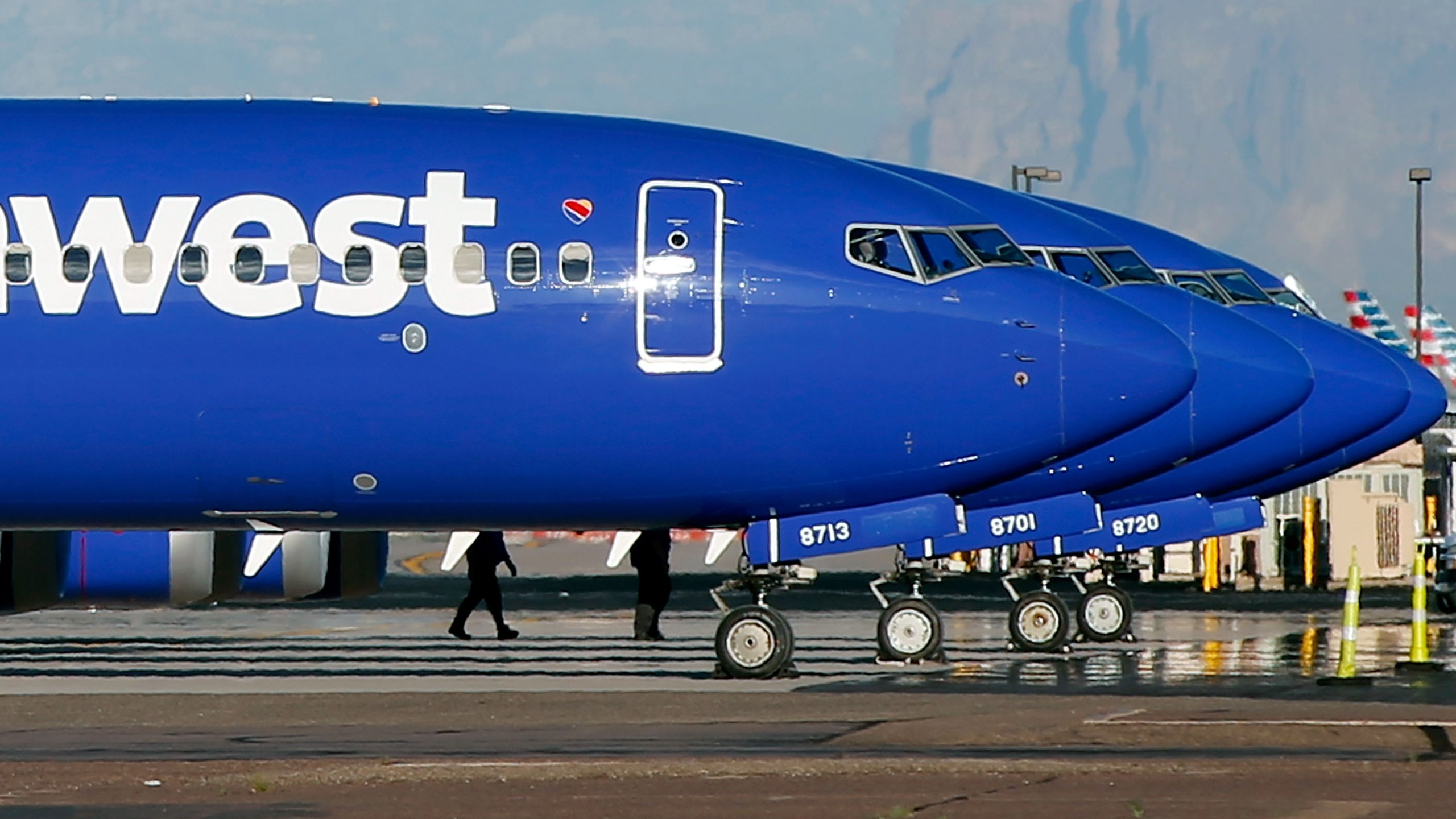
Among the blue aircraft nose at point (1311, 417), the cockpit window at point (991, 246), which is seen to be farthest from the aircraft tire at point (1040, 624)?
the cockpit window at point (991, 246)

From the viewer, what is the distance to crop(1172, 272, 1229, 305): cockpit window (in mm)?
36250

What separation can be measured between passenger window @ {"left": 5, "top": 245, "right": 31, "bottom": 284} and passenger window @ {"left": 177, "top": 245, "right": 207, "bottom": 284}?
1.42 meters

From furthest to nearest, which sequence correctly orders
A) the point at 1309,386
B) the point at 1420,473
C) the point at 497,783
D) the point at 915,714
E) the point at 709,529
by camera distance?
the point at 1420,473 → the point at 1309,386 → the point at 709,529 → the point at 915,714 → the point at 497,783

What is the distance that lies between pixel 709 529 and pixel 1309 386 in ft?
26.8

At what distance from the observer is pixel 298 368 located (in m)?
24.8

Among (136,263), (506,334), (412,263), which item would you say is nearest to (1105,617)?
(506,334)

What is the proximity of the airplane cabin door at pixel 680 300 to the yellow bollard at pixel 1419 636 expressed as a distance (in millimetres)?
7481

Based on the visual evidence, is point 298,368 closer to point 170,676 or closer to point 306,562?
point 170,676

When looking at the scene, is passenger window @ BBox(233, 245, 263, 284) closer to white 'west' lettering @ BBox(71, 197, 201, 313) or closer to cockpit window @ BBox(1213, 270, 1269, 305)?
white 'west' lettering @ BBox(71, 197, 201, 313)

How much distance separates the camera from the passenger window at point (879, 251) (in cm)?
2512

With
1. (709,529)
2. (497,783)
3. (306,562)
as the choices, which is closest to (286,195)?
(709,529)

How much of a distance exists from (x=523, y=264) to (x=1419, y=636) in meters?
10.1

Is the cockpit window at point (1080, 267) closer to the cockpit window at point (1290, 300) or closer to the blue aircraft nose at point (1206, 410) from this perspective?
the blue aircraft nose at point (1206, 410)

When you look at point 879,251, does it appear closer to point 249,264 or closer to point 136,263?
point 249,264
